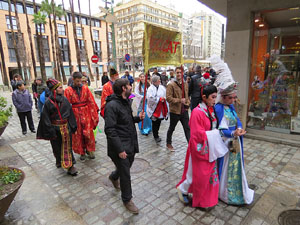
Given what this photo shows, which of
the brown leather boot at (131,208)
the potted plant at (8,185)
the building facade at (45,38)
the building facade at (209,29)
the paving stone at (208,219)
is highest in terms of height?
the building facade at (209,29)

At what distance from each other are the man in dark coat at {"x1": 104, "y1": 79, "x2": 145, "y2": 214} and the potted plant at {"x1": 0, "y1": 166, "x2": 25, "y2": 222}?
51.0 inches

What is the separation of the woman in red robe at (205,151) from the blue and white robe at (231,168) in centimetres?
11

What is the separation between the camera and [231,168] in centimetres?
279

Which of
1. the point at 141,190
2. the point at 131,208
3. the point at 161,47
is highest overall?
the point at 161,47

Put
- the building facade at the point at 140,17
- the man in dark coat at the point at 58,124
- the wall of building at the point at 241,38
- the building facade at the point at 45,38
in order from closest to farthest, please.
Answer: the man in dark coat at the point at 58,124
the wall of building at the point at 241,38
the building facade at the point at 45,38
the building facade at the point at 140,17

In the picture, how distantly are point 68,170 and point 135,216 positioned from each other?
6.04ft

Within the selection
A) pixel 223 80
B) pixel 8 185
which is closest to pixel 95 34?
pixel 8 185

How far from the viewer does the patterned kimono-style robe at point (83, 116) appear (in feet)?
14.3

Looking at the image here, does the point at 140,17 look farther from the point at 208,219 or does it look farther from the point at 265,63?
the point at 208,219

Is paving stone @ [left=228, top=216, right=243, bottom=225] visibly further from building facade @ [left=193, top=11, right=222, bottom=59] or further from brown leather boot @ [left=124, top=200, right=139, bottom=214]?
building facade @ [left=193, top=11, right=222, bottom=59]

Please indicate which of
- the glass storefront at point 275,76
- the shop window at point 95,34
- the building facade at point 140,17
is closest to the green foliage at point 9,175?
the glass storefront at point 275,76

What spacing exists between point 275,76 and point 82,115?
17.8ft

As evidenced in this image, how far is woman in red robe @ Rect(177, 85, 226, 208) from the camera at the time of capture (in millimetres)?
2537

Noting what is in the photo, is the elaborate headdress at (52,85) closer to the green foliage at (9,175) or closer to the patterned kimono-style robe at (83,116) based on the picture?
the patterned kimono-style robe at (83,116)
